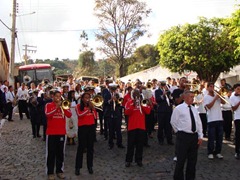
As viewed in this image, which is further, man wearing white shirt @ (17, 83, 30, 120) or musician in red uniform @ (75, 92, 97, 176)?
man wearing white shirt @ (17, 83, 30, 120)

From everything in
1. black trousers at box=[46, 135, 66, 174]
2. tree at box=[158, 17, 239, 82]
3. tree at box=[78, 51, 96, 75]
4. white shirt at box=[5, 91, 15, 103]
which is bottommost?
black trousers at box=[46, 135, 66, 174]

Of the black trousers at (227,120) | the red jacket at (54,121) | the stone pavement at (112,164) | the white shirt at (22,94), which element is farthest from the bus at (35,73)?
Answer: the red jacket at (54,121)

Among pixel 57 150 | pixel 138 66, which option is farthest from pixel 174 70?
pixel 138 66

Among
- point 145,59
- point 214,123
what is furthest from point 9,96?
point 145,59

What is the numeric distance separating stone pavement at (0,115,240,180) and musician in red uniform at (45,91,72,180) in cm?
34

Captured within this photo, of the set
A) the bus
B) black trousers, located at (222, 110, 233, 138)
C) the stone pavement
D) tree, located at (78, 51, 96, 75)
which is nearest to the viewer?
the stone pavement

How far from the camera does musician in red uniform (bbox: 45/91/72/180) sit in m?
7.68

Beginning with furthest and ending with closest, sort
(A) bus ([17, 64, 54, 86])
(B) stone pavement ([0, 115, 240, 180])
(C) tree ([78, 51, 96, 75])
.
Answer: (C) tree ([78, 51, 96, 75]) → (A) bus ([17, 64, 54, 86]) → (B) stone pavement ([0, 115, 240, 180])

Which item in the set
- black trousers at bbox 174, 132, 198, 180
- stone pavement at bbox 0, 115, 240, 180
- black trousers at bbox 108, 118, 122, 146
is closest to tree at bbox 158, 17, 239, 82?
stone pavement at bbox 0, 115, 240, 180

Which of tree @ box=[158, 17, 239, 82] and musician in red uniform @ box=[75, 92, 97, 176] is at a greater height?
tree @ box=[158, 17, 239, 82]

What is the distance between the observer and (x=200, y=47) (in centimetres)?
2392

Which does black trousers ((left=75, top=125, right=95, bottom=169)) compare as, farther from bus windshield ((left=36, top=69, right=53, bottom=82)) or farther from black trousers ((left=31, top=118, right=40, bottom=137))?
bus windshield ((left=36, top=69, right=53, bottom=82))

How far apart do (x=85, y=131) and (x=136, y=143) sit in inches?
56.3

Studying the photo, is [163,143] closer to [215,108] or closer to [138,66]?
[215,108]
